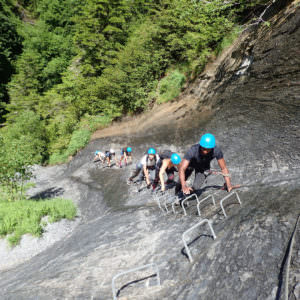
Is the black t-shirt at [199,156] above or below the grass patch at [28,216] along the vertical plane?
above

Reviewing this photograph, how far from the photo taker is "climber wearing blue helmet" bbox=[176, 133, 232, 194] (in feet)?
14.7

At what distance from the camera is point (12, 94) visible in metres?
32.9

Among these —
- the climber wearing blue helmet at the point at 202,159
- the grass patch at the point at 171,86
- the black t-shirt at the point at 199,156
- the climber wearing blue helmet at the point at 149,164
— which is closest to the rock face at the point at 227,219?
the climber wearing blue helmet at the point at 202,159

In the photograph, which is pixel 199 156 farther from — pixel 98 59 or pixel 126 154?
pixel 98 59

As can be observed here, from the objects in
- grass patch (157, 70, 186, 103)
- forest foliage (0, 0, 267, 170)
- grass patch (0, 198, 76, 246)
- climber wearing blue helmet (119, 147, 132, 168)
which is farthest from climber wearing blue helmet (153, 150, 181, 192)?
grass patch (157, 70, 186, 103)

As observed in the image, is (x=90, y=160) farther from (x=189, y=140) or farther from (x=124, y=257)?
(x=124, y=257)

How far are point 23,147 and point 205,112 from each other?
37.0 feet

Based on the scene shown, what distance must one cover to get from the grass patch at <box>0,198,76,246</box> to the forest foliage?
12.2ft

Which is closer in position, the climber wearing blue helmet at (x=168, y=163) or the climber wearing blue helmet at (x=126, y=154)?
the climber wearing blue helmet at (x=168, y=163)

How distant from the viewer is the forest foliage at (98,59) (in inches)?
536

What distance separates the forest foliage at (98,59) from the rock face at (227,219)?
3046 mm

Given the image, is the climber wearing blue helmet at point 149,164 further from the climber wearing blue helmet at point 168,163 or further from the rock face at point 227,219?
the rock face at point 227,219

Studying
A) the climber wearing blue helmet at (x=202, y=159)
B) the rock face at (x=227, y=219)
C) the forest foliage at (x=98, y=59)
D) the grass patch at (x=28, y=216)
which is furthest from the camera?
the forest foliage at (x=98, y=59)

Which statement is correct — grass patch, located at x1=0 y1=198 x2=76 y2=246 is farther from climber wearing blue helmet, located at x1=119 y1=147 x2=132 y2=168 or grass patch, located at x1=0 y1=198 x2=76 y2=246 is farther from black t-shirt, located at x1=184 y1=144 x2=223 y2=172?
black t-shirt, located at x1=184 y1=144 x2=223 y2=172
